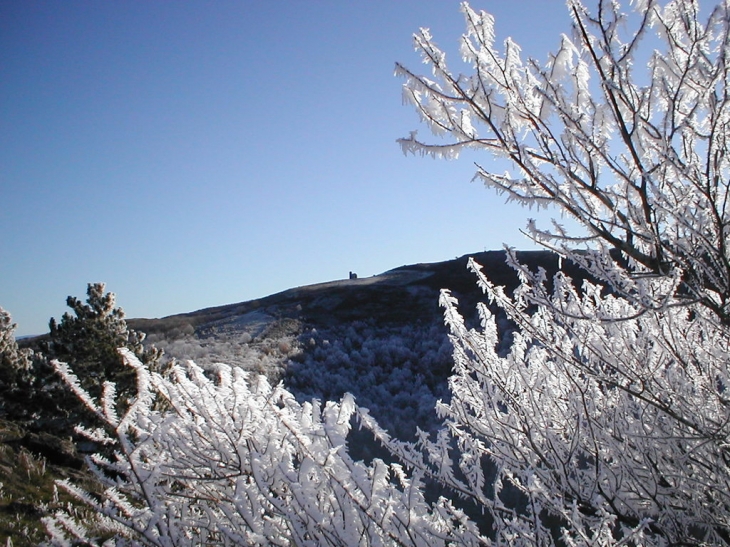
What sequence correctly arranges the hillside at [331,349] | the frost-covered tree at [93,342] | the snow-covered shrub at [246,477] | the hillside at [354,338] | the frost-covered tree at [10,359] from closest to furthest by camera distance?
1. the snow-covered shrub at [246,477]
2. the hillside at [331,349]
3. the frost-covered tree at [93,342]
4. the frost-covered tree at [10,359]
5. the hillside at [354,338]

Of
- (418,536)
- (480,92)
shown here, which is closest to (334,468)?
(418,536)

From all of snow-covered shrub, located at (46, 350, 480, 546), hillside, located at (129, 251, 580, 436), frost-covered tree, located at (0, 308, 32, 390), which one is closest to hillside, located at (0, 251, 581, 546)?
hillside, located at (129, 251, 580, 436)

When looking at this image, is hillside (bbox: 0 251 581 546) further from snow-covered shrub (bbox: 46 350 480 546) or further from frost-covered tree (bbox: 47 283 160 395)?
snow-covered shrub (bbox: 46 350 480 546)

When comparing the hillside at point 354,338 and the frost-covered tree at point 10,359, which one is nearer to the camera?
the frost-covered tree at point 10,359

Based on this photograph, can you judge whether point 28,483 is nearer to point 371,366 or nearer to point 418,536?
point 418,536

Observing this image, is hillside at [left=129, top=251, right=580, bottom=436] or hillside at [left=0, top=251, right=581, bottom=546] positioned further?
hillside at [left=129, top=251, right=580, bottom=436]

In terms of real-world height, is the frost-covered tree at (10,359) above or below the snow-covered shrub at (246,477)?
above

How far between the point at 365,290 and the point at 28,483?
88.6 ft

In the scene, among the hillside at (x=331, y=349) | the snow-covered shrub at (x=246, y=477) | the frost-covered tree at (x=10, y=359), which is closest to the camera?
the snow-covered shrub at (x=246, y=477)

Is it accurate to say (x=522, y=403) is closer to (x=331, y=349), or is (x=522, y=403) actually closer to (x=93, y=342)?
(x=93, y=342)

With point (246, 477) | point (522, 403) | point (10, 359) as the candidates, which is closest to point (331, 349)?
point (10, 359)

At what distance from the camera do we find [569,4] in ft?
7.19

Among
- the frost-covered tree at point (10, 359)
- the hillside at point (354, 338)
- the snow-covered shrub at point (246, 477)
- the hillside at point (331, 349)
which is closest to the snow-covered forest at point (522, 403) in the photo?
the snow-covered shrub at point (246, 477)

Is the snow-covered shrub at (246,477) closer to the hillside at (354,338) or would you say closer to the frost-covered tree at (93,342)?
the frost-covered tree at (93,342)
